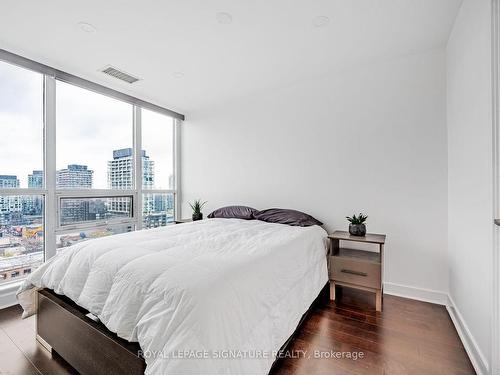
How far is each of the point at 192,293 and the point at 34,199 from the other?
8.71 ft

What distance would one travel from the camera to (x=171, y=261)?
133 cm

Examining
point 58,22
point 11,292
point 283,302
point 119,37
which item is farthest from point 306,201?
point 11,292

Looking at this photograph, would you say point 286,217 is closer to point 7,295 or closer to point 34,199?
point 34,199

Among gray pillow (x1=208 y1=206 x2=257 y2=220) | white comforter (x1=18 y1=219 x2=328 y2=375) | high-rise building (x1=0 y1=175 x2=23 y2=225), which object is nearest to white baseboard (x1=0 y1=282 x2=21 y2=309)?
high-rise building (x1=0 y1=175 x2=23 y2=225)

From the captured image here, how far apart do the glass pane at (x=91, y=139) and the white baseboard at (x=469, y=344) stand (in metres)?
3.98

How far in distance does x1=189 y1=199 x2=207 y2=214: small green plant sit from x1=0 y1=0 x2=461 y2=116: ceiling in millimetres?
1897

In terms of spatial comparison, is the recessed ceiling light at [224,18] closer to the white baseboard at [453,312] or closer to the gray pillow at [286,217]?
the gray pillow at [286,217]

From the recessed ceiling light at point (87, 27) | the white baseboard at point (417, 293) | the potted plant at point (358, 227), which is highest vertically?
the recessed ceiling light at point (87, 27)

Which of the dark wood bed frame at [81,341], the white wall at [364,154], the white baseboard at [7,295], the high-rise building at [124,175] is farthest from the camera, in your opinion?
the high-rise building at [124,175]

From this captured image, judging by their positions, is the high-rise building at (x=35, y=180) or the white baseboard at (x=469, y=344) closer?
the white baseboard at (x=469, y=344)

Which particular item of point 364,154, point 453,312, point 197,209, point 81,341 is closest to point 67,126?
point 197,209

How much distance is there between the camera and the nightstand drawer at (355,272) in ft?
7.21

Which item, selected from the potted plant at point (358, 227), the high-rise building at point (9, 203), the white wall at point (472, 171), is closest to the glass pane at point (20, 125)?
the high-rise building at point (9, 203)

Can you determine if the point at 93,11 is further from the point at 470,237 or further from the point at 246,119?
the point at 470,237
